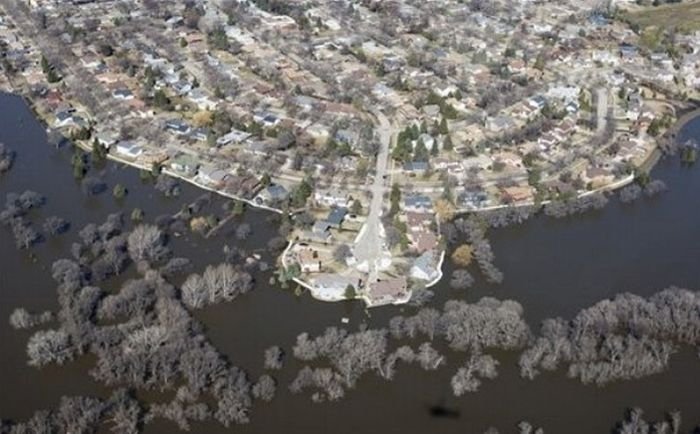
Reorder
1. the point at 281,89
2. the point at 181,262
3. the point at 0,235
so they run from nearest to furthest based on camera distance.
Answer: the point at 181,262 < the point at 0,235 < the point at 281,89

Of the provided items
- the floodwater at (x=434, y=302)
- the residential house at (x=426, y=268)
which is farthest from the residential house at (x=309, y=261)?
the residential house at (x=426, y=268)

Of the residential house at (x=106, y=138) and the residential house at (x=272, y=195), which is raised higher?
the residential house at (x=272, y=195)

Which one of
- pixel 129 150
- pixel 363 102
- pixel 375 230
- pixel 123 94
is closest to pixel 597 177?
pixel 375 230

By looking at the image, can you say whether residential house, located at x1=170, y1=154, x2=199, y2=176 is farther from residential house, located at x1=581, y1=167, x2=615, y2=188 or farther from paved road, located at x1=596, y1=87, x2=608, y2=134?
paved road, located at x1=596, y1=87, x2=608, y2=134

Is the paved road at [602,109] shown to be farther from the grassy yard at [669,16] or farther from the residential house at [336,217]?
the residential house at [336,217]

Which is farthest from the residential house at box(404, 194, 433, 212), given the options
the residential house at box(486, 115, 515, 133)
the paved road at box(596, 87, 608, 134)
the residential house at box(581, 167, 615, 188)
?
the paved road at box(596, 87, 608, 134)

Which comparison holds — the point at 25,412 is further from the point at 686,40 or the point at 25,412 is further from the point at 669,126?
the point at 686,40

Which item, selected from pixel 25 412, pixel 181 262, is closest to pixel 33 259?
pixel 181 262
